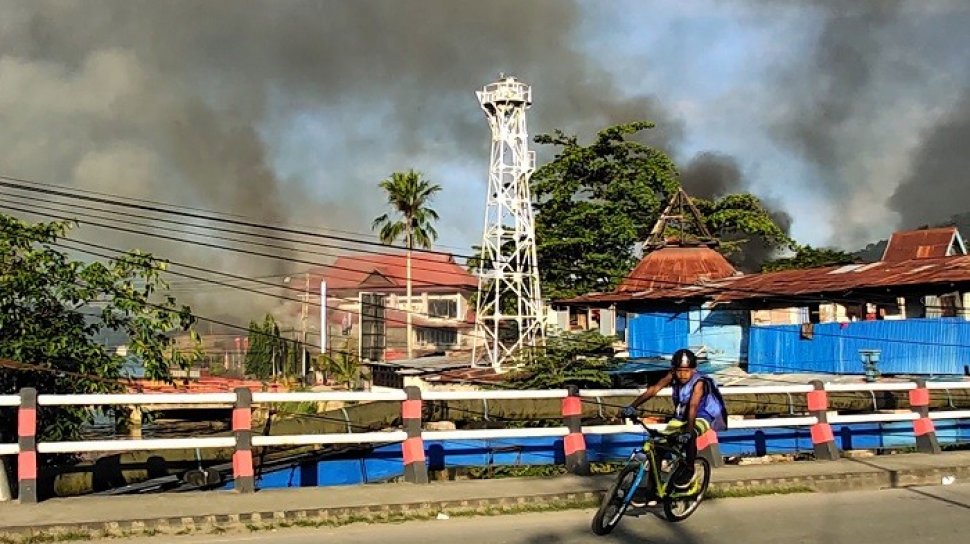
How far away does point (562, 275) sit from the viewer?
5381 centimetres

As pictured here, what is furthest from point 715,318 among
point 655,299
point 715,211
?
point 715,211

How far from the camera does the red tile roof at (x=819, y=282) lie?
30.4 metres

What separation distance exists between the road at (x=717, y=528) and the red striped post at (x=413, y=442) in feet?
4.58

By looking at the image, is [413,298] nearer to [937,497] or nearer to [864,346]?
[864,346]

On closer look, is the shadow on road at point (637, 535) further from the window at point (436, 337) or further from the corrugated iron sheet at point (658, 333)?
the window at point (436, 337)

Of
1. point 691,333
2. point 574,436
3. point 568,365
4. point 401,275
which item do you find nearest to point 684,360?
point 574,436

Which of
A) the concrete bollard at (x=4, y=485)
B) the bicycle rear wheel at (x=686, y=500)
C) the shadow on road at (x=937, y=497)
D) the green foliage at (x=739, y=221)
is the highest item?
the green foliage at (x=739, y=221)

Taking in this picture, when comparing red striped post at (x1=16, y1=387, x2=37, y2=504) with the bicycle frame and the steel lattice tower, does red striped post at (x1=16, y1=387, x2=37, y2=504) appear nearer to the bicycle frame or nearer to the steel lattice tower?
the bicycle frame

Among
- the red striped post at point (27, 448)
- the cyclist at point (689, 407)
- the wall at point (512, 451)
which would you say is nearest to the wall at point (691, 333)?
the wall at point (512, 451)

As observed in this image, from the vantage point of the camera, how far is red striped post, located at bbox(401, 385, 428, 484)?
32.5 feet

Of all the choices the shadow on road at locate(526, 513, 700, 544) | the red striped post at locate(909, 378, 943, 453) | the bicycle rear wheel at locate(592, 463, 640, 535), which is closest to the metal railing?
the red striped post at locate(909, 378, 943, 453)

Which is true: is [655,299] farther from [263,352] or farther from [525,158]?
[263,352]

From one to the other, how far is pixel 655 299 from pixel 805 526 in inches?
1286

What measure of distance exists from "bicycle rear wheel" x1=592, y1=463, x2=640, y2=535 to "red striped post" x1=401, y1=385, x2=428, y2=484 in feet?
8.17
